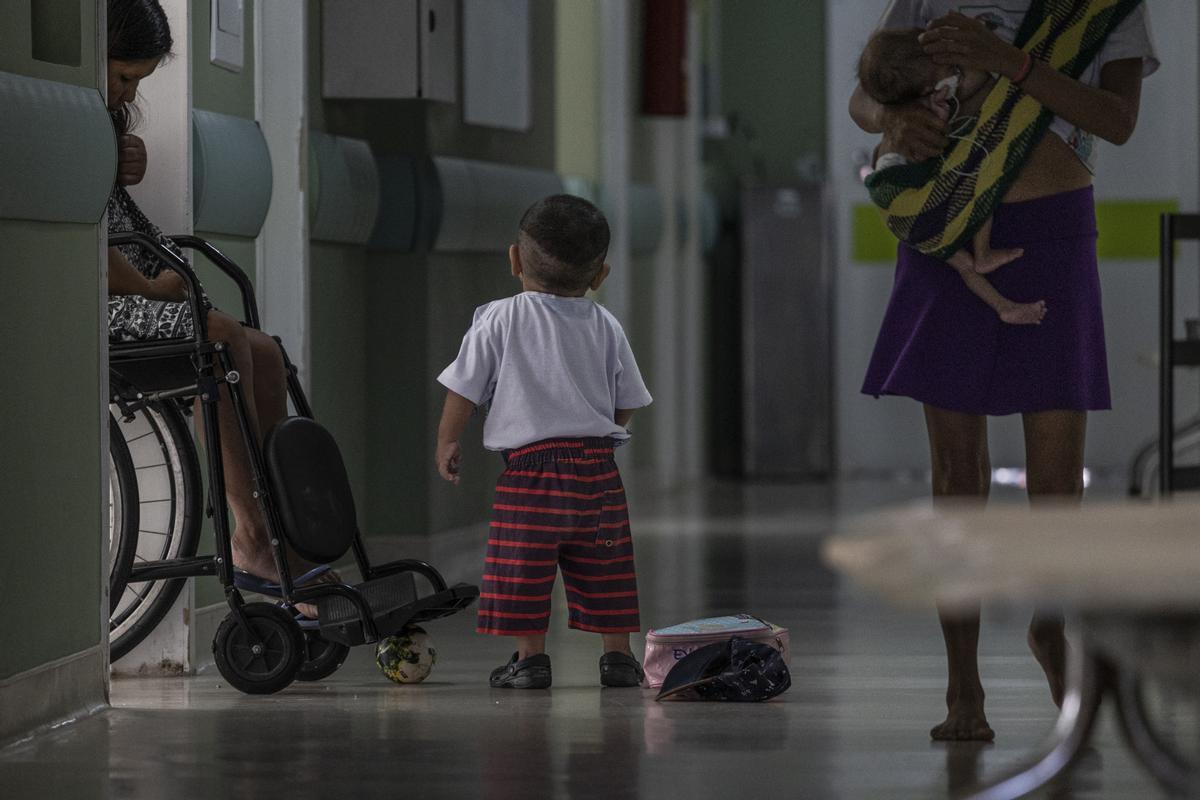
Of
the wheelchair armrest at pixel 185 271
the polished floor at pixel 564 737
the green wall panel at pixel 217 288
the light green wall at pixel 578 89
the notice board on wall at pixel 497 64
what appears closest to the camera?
the polished floor at pixel 564 737

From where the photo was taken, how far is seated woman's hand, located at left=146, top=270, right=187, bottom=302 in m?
3.40

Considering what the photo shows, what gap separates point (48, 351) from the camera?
2934mm

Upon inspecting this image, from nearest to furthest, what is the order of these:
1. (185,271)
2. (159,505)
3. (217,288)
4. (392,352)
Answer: (185,271)
(159,505)
(217,288)
(392,352)

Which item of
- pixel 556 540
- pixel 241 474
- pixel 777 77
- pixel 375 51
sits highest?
pixel 777 77

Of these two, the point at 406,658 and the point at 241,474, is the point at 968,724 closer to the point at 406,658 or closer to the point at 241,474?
the point at 406,658

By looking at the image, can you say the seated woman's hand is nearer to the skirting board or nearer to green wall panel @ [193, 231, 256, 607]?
green wall panel @ [193, 231, 256, 607]

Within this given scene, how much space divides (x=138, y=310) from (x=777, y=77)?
7.23 m

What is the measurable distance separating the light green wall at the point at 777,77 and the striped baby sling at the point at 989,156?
737cm

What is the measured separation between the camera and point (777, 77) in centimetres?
1020

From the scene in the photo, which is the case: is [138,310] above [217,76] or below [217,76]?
below

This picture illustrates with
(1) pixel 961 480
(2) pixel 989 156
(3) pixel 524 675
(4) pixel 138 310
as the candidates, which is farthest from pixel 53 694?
(2) pixel 989 156

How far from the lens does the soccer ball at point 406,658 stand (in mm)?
3432

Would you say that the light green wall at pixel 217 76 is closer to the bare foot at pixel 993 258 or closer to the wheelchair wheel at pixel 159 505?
the wheelchair wheel at pixel 159 505

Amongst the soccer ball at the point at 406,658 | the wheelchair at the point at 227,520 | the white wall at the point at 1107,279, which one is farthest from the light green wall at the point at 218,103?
the white wall at the point at 1107,279
